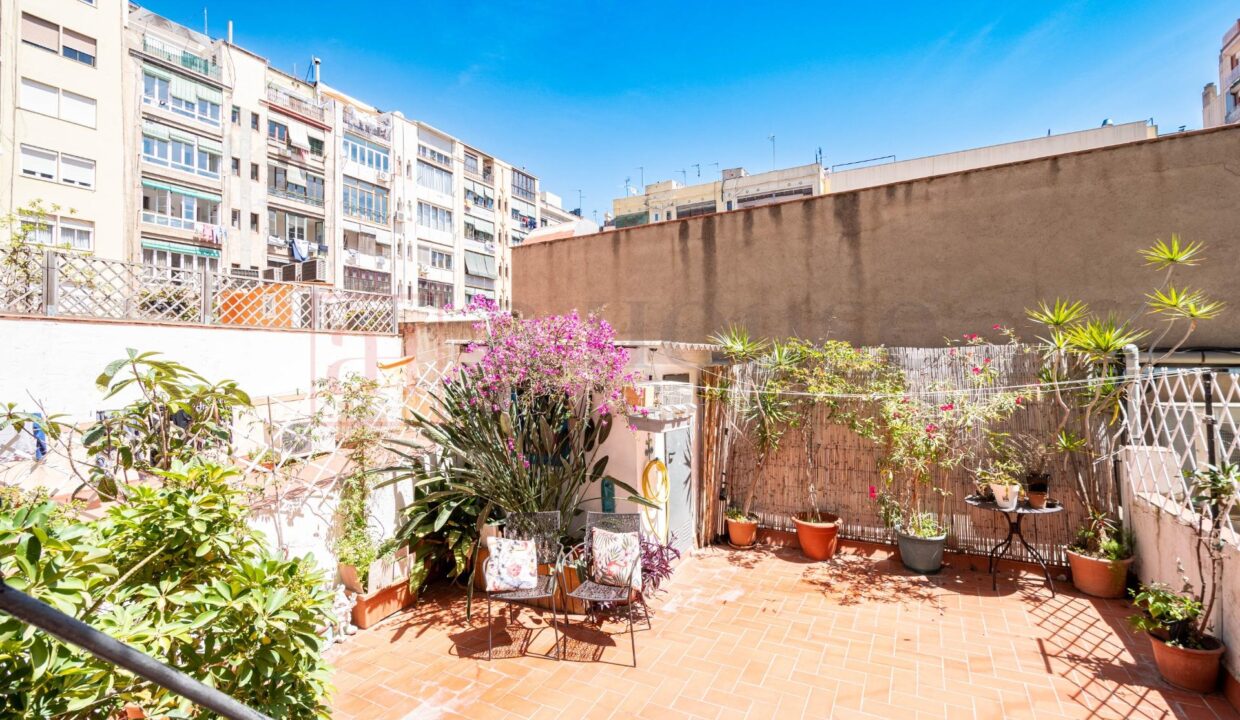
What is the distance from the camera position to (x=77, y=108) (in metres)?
20.2

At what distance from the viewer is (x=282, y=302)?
37.5ft

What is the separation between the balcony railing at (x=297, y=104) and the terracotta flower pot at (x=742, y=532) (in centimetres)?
3201

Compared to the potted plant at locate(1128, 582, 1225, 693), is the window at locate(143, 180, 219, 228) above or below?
above

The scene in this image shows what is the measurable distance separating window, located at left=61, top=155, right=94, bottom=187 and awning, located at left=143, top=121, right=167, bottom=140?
160 inches

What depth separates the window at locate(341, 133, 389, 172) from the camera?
31766 millimetres

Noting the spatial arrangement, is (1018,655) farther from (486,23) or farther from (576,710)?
(486,23)

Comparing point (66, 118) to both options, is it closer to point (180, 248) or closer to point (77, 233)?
point (77, 233)

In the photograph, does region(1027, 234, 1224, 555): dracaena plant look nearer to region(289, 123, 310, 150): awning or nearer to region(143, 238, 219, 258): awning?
region(143, 238, 219, 258): awning

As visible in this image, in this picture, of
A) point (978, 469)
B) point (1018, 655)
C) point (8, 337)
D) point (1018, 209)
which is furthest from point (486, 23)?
point (1018, 655)

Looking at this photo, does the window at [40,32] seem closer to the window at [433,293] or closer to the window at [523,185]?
the window at [433,293]

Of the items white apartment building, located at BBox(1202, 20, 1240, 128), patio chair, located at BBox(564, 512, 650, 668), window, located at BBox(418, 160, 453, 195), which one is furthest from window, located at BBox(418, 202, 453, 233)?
white apartment building, located at BBox(1202, 20, 1240, 128)

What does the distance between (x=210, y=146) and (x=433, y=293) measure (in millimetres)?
14268

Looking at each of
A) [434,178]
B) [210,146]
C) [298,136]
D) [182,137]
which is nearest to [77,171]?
[182,137]

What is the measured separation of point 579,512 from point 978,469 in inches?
185
